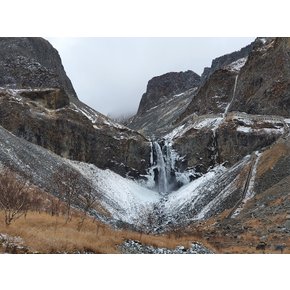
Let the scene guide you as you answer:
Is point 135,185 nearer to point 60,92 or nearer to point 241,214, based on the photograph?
point 60,92

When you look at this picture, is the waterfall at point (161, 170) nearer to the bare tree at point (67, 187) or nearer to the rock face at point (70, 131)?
the rock face at point (70, 131)

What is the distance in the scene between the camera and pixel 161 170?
83.8 m

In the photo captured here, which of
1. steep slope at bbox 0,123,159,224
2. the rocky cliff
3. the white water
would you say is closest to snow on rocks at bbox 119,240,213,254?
the rocky cliff

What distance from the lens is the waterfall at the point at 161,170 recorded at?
81075 mm

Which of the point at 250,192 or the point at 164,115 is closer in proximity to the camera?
the point at 250,192

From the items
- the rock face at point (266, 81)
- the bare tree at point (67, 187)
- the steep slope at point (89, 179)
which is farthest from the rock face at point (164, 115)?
the bare tree at point (67, 187)

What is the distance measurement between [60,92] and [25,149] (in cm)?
2622

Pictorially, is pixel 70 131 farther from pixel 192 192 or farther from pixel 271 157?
pixel 271 157

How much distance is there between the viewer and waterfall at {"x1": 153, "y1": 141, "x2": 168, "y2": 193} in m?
81.1

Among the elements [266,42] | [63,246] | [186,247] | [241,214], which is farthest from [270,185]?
[266,42]

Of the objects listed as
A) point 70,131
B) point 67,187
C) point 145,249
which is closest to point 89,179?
point 70,131

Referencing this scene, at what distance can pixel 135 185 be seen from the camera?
79.5 m

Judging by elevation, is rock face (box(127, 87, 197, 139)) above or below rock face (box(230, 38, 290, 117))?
below

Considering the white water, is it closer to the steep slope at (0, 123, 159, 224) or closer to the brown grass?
the brown grass
